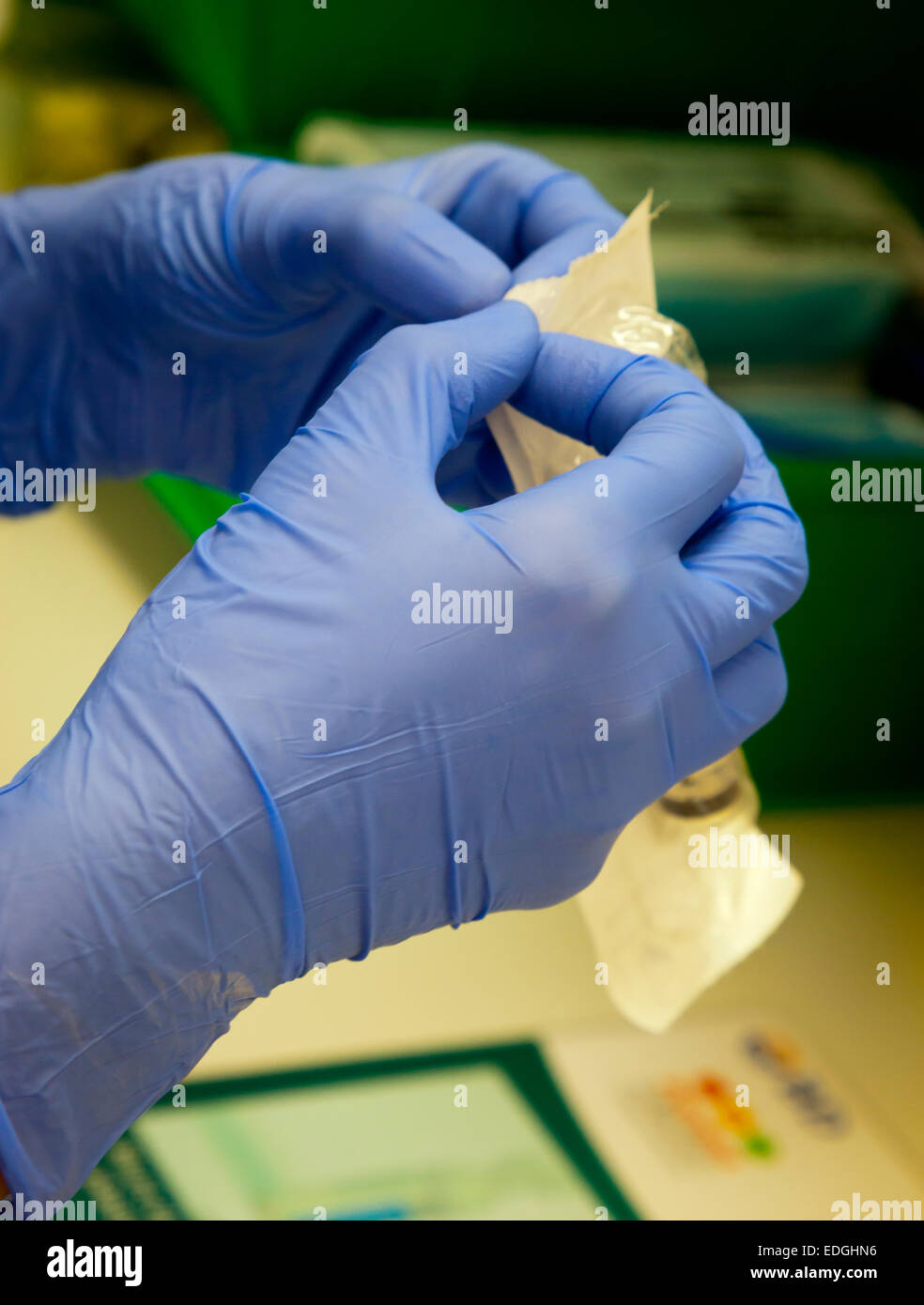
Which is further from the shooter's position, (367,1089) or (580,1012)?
(580,1012)

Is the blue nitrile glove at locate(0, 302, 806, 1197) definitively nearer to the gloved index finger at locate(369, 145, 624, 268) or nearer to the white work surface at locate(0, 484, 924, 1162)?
the gloved index finger at locate(369, 145, 624, 268)

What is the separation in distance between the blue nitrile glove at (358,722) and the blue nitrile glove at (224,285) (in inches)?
7.0

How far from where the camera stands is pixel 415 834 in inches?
29.0

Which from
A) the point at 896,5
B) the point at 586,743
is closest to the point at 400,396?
the point at 586,743

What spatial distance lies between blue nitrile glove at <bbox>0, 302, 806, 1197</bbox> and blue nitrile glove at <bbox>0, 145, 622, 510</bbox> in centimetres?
18

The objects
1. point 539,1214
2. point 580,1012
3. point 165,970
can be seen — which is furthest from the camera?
point 580,1012

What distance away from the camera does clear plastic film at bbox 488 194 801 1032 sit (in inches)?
35.5

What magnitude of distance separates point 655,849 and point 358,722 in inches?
15.1

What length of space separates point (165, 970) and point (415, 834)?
18cm

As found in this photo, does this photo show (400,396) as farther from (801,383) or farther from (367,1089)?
(801,383)

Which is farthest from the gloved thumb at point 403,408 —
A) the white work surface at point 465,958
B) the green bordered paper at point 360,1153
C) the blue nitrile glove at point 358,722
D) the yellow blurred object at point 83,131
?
the yellow blurred object at point 83,131

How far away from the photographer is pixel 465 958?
1699 mm

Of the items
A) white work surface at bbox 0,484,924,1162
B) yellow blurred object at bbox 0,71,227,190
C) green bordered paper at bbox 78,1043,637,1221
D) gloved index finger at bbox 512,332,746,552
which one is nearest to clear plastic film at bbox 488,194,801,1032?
gloved index finger at bbox 512,332,746,552

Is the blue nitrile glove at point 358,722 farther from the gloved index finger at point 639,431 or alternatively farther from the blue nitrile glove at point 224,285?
the blue nitrile glove at point 224,285
